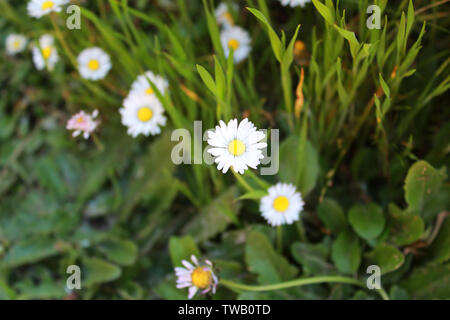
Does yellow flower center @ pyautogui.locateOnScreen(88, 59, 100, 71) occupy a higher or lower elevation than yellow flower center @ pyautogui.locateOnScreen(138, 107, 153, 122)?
higher

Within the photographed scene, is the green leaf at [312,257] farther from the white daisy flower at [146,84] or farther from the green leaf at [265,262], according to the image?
the white daisy flower at [146,84]

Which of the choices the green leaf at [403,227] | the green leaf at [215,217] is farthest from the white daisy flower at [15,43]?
the green leaf at [403,227]

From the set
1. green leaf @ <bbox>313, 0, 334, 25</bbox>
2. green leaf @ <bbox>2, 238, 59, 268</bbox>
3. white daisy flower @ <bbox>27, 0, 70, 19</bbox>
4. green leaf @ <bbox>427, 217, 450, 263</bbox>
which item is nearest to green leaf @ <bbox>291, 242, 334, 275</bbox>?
green leaf @ <bbox>427, 217, 450, 263</bbox>

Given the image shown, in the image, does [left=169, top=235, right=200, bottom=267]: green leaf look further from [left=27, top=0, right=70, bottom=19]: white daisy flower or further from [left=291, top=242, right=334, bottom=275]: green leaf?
[left=27, top=0, right=70, bottom=19]: white daisy flower

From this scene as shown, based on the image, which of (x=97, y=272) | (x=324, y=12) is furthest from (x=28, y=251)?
(x=324, y=12)

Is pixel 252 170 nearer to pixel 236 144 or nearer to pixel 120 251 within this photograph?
pixel 236 144

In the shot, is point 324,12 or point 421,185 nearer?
point 324,12
